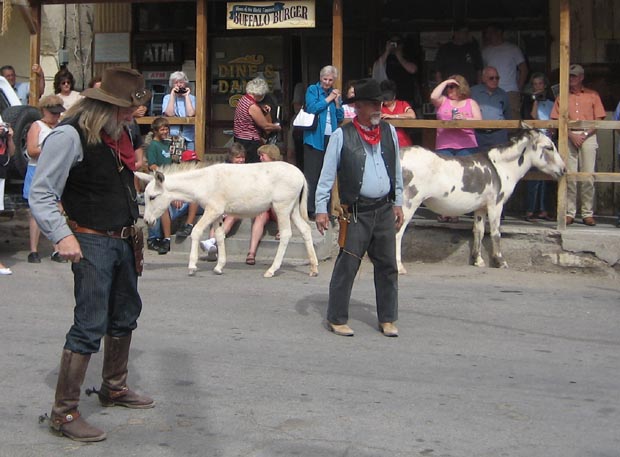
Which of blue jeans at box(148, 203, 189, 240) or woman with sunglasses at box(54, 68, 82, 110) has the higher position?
woman with sunglasses at box(54, 68, 82, 110)

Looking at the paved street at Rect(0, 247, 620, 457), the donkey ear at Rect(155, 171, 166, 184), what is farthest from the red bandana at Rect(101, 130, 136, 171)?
the donkey ear at Rect(155, 171, 166, 184)

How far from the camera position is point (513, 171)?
12211mm

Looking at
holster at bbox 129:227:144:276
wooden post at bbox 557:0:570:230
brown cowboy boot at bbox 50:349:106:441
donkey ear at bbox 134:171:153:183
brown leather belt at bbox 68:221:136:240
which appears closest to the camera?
brown cowboy boot at bbox 50:349:106:441

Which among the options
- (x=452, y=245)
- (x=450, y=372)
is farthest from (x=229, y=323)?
(x=452, y=245)

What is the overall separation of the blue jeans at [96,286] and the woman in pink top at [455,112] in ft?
23.9

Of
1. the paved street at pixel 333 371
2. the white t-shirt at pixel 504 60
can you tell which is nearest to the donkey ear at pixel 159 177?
the paved street at pixel 333 371

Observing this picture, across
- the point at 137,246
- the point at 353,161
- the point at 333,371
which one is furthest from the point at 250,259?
the point at 137,246

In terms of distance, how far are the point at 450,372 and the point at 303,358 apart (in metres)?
1.10

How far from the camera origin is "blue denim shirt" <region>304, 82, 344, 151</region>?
1230 cm

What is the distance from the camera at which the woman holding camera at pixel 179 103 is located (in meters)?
13.6

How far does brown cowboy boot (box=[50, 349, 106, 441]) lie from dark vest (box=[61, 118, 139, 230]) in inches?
29.5

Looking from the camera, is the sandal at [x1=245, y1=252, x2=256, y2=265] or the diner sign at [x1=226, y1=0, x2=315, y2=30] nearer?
the sandal at [x1=245, y1=252, x2=256, y2=265]

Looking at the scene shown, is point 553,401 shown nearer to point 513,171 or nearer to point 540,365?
point 540,365

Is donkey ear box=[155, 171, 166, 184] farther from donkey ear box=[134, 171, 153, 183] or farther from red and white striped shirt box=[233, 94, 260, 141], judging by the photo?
red and white striped shirt box=[233, 94, 260, 141]
